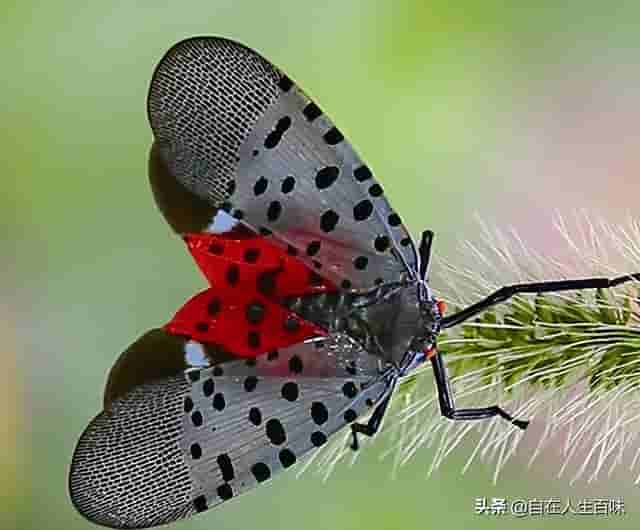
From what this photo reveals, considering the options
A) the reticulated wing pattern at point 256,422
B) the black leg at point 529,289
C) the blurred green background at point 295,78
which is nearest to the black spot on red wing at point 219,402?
the reticulated wing pattern at point 256,422

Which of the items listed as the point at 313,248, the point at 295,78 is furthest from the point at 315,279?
the point at 295,78

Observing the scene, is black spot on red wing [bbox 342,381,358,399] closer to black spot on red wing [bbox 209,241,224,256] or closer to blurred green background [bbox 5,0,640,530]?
black spot on red wing [bbox 209,241,224,256]

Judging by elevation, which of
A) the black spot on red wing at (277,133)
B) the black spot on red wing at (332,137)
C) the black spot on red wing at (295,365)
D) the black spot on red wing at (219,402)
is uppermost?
the black spot on red wing at (277,133)

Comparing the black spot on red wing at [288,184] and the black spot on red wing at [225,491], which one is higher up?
the black spot on red wing at [288,184]

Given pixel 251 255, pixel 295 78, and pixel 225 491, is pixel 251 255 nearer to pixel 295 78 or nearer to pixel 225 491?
pixel 225 491

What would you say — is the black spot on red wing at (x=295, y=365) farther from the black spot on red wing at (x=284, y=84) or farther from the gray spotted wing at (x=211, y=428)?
the black spot on red wing at (x=284, y=84)
